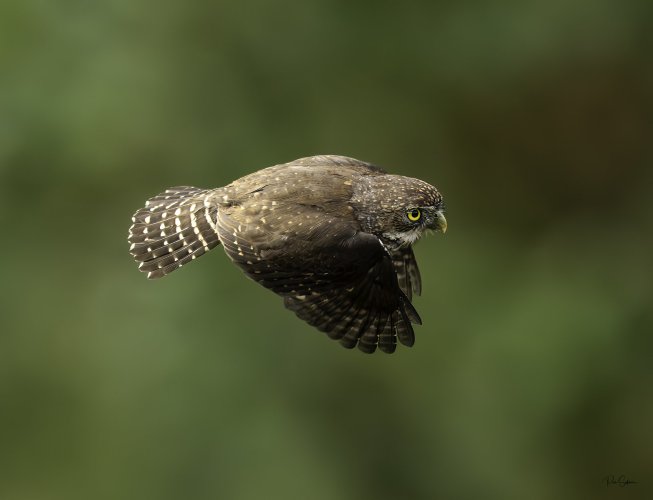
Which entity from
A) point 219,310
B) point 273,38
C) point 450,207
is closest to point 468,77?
point 450,207

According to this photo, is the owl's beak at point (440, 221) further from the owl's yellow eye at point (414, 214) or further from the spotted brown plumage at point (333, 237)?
the owl's yellow eye at point (414, 214)

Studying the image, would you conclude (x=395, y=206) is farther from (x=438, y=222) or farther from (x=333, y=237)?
(x=333, y=237)

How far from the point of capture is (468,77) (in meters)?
11.0

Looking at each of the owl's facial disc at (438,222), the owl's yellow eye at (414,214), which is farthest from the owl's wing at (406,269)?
the owl's yellow eye at (414,214)

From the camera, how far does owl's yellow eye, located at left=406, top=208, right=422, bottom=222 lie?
5910 millimetres

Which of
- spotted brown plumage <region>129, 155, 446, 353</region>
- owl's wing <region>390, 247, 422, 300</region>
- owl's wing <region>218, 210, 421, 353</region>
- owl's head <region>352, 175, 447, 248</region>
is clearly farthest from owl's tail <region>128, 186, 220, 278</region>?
owl's wing <region>390, 247, 422, 300</region>

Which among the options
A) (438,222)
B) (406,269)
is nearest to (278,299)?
(406,269)

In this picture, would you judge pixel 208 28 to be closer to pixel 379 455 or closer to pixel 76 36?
pixel 76 36

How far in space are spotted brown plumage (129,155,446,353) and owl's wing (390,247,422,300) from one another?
0.44 meters

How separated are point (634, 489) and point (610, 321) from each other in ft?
5.45

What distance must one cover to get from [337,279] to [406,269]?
1.03 metres

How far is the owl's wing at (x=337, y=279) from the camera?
5688mm

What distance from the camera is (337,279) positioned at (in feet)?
18.9

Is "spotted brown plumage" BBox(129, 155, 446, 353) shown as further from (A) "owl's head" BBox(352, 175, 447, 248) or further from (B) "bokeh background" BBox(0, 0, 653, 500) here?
(B) "bokeh background" BBox(0, 0, 653, 500)
